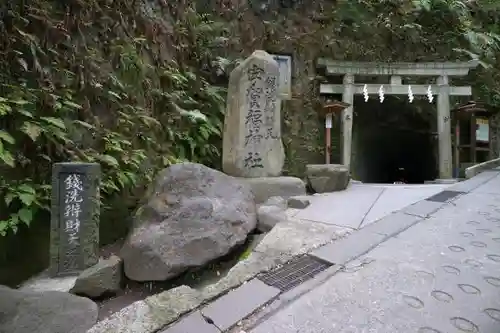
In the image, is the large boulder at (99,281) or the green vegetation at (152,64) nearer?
the large boulder at (99,281)

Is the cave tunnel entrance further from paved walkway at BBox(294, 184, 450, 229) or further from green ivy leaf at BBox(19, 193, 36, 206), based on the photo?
green ivy leaf at BBox(19, 193, 36, 206)

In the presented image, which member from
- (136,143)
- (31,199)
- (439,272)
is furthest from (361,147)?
(31,199)

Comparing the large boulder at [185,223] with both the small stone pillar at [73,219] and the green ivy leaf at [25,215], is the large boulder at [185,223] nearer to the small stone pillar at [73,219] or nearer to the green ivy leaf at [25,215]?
the small stone pillar at [73,219]

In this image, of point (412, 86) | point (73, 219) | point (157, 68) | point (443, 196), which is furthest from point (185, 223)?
point (412, 86)

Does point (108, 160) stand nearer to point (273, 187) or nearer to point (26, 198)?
point (26, 198)

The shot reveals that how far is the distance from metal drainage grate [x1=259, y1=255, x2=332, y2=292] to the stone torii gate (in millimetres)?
8781

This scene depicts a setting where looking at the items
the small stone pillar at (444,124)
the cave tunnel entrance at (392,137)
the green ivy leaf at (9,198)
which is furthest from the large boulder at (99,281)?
the small stone pillar at (444,124)

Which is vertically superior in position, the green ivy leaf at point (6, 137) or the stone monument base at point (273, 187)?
the green ivy leaf at point (6, 137)

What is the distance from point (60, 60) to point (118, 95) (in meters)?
1.08

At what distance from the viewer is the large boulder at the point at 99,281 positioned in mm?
3318

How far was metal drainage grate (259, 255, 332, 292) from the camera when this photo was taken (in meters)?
2.63

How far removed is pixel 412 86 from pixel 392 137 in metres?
5.86

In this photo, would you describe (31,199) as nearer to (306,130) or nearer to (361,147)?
(306,130)

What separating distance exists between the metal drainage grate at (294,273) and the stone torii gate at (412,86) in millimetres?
8781
